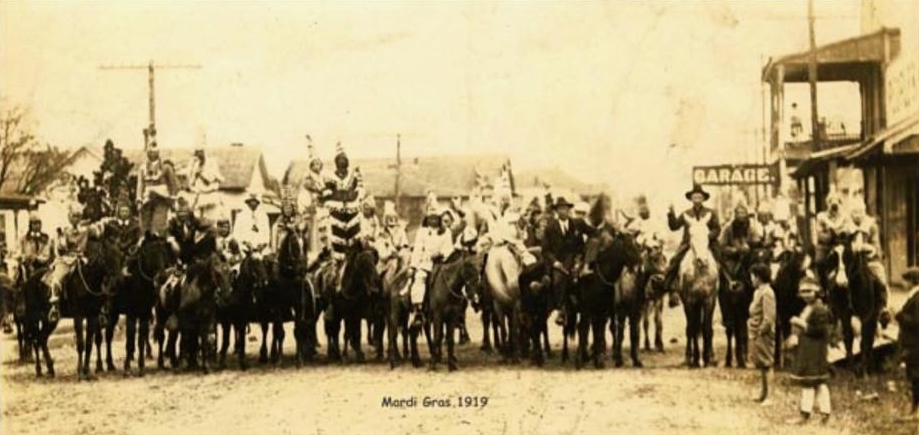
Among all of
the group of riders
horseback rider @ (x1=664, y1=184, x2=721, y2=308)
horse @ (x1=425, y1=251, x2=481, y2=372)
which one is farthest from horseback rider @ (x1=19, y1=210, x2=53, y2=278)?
horseback rider @ (x1=664, y1=184, x2=721, y2=308)

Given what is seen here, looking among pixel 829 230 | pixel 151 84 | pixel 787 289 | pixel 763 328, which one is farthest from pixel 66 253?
pixel 829 230

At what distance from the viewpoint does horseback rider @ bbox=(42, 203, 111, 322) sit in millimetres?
8633

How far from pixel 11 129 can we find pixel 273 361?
2.52m

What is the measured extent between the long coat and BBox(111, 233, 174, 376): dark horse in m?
4.42

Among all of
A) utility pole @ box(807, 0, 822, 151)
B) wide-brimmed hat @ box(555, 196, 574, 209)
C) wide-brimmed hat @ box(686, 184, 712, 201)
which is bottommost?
wide-brimmed hat @ box(555, 196, 574, 209)

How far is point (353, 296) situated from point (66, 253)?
2094 millimetres

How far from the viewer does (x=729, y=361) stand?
816 centimetres

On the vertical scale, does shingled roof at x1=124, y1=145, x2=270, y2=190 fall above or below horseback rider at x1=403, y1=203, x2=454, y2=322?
above

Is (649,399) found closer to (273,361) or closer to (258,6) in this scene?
(273,361)

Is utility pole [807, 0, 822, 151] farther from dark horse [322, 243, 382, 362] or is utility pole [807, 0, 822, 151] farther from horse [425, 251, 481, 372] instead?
dark horse [322, 243, 382, 362]

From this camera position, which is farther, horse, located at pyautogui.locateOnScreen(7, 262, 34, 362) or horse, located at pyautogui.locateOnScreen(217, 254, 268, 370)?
horse, located at pyautogui.locateOnScreen(217, 254, 268, 370)

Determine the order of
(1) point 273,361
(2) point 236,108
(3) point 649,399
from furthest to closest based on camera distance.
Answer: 1. (1) point 273,361
2. (2) point 236,108
3. (3) point 649,399

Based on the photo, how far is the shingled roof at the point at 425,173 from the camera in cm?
834

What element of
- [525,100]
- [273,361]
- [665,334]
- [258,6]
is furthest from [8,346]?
[665,334]
